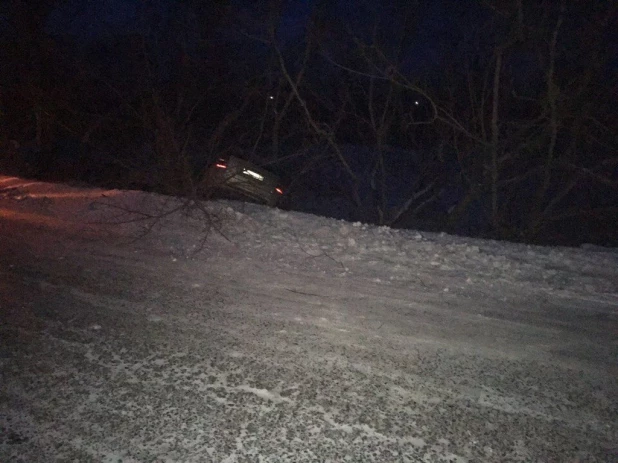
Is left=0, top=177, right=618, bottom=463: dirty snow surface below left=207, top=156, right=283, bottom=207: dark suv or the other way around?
below

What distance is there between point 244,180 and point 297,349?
32.7 ft

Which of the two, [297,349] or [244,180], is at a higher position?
[244,180]

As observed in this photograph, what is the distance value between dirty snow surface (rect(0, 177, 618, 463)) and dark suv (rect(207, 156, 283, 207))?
167 inches

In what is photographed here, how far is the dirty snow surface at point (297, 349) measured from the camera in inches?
165

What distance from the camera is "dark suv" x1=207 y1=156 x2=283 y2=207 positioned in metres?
13.9

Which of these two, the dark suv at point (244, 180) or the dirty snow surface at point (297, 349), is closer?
the dirty snow surface at point (297, 349)

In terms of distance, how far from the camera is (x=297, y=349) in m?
5.59

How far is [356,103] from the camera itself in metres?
21.4

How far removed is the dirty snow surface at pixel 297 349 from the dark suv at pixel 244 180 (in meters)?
4.25

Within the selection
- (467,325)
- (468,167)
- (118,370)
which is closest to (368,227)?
(467,325)

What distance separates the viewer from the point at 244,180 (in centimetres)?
1513

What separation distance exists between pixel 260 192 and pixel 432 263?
7.67 meters

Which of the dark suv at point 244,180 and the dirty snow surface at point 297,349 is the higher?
the dark suv at point 244,180

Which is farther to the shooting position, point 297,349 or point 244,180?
point 244,180
